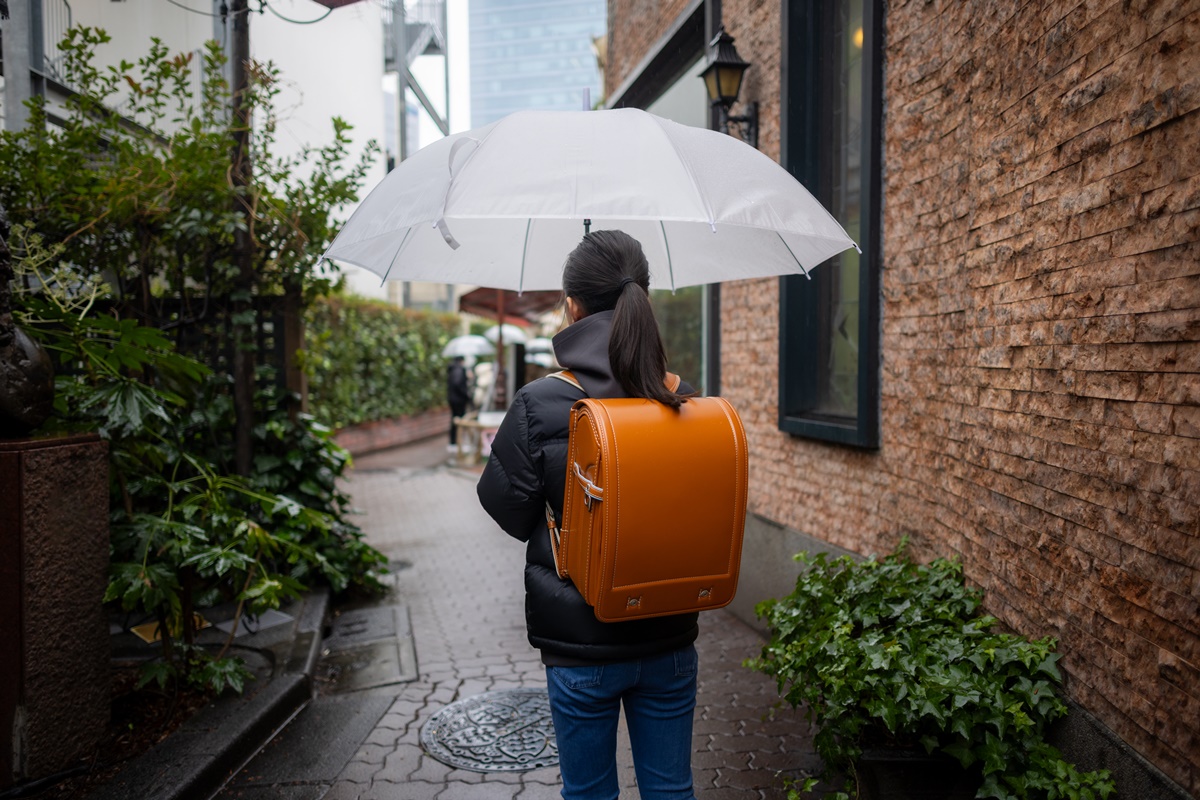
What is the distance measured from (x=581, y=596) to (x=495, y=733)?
238cm

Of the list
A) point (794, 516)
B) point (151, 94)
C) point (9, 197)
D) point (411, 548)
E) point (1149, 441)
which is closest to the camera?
point (1149, 441)

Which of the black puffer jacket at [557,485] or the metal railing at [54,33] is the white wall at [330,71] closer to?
the metal railing at [54,33]

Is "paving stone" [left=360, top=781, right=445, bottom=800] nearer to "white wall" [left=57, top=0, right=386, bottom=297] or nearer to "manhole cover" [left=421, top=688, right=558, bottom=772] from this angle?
"manhole cover" [left=421, top=688, right=558, bottom=772]

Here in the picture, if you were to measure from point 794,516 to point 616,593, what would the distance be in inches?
147

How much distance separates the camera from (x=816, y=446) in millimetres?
5211

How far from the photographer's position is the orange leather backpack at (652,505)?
6.40ft

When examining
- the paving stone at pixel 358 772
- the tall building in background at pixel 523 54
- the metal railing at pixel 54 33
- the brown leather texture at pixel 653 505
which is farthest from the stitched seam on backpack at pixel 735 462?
the tall building in background at pixel 523 54

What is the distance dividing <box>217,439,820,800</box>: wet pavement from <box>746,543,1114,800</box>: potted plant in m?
0.62

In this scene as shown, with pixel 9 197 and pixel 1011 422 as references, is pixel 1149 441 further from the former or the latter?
pixel 9 197

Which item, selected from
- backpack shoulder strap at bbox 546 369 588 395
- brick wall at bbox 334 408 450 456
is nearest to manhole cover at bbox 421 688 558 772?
backpack shoulder strap at bbox 546 369 588 395

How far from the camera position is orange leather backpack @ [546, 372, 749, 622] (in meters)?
1.95

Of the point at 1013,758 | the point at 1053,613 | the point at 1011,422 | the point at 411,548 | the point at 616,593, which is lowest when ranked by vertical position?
the point at 411,548

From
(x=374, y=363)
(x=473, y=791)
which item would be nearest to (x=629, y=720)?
(x=473, y=791)

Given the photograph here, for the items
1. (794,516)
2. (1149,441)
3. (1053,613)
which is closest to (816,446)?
(794,516)
